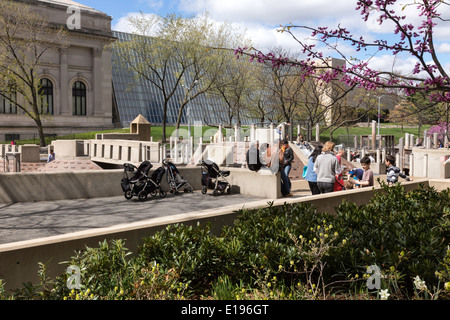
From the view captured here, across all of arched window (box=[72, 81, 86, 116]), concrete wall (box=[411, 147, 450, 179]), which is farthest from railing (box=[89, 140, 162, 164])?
arched window (box=[72, 81, 86, 116])

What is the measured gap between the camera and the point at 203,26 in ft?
137

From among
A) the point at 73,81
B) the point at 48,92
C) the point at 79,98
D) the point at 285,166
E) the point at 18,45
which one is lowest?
the point at 285,166

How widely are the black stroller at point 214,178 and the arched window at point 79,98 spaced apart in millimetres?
42828

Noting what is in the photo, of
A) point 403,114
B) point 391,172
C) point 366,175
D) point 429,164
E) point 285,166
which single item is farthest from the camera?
point 429,164

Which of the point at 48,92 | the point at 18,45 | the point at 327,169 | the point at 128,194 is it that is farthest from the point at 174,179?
the point at 48,92

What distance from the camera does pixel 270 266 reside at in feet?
13.9

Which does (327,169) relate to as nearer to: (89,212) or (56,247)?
(89,212)

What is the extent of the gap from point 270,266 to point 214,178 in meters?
10.7

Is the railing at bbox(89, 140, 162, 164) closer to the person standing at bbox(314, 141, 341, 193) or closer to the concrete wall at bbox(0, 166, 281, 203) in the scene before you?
the concrete wall at bbox(0, 166, 281, 203)

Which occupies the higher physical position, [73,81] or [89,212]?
[73,81]

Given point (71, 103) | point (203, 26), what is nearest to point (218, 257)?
point (203, 26)
